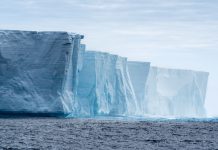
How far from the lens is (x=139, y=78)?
26078 mm

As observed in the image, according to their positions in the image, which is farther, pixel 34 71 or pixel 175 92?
pixel 175 92

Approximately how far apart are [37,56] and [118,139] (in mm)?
6779

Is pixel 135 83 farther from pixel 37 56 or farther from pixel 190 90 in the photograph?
pixel 37 56

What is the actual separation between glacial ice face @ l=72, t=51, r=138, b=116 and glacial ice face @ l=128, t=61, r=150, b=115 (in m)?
2.97

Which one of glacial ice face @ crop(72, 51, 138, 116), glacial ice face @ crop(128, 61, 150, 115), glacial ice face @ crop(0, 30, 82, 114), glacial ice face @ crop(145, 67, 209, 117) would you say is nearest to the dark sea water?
glacial ice face @ crop(0, 30, 82, 114)

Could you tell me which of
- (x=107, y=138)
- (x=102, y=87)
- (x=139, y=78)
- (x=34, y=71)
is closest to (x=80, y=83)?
(x=102, y=87)

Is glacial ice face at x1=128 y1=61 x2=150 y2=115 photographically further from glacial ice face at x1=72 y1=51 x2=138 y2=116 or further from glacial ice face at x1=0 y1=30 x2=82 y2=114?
glacial ice face at x1=0 y1=30 x2=82 y2=114

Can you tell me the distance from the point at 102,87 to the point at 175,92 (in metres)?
9.57

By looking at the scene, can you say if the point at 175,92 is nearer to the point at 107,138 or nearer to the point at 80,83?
the point at 80,83

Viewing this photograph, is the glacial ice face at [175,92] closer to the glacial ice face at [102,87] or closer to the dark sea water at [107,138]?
the glacial ice face at [102,87]

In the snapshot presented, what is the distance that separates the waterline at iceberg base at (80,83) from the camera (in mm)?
13656

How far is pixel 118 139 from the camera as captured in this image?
7.74m

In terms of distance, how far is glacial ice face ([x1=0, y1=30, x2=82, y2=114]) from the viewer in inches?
531

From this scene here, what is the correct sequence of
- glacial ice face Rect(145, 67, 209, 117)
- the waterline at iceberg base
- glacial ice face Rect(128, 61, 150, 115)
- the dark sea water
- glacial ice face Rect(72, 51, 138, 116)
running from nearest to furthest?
the dark sea water → the waterline at iceberg base → glacial ice face Rect(72, 51, 138, 116) → glacial ice face Rect(128, 61, 150, 115) → glacial ice face Rect(145, 67, 209, 117)
